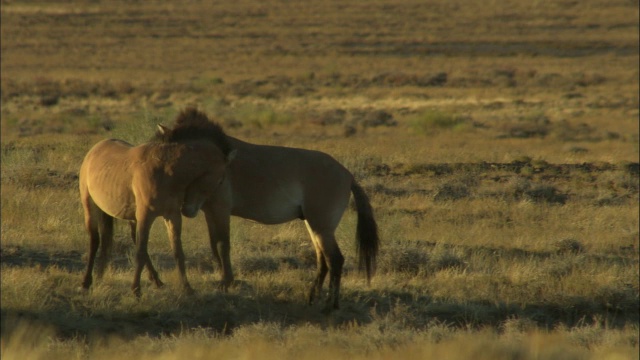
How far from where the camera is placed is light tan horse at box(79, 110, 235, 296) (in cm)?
873

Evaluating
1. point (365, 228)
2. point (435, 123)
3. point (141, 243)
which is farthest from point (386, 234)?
point (435, 123)

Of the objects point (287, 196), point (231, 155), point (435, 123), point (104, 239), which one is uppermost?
point (231, 155)

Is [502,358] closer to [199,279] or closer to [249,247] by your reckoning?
[199,279]

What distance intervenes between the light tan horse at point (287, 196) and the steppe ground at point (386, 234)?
53cm

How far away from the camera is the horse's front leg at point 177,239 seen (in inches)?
349

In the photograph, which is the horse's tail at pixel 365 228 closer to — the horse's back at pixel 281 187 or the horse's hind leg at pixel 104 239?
the horse's back at pixel 281 187

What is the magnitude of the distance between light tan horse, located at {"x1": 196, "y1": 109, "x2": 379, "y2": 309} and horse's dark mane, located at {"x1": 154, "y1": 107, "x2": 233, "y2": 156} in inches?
9.2

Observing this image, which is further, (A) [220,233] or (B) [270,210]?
(B) [270,210]

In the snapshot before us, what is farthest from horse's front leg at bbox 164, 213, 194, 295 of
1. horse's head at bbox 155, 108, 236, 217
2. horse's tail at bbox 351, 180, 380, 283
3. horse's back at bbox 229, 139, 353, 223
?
horse's tail at bbox 351, 180, 380, 283

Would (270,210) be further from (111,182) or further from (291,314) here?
(111,182)

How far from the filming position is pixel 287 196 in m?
9.30

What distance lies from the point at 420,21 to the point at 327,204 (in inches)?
3029

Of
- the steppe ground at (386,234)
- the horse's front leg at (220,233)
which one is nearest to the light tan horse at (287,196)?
the horse's front leg at (220,233)

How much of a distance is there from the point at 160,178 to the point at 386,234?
4455mm
